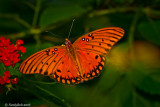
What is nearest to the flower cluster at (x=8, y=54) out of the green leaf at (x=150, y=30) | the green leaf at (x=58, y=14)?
the green leaf at (x=58, y=14)

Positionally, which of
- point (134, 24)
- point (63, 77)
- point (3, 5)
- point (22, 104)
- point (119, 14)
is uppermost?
point (3, 5)

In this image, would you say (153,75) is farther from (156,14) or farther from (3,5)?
(3,5)

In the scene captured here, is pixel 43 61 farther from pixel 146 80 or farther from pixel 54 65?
pixel 146 80

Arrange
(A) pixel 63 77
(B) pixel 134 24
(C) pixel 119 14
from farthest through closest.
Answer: (C) pixel 119 14
(B) pixel 134 24
(A) pixel 63 77

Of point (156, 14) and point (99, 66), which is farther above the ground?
point (156, 14)

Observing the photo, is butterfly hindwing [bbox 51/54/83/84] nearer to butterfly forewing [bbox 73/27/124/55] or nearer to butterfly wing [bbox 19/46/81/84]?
butterfly wing [bbox 19/46/81/84]

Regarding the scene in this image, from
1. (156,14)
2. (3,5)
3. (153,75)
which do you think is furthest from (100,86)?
(3,5)
